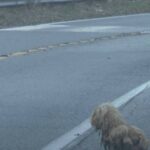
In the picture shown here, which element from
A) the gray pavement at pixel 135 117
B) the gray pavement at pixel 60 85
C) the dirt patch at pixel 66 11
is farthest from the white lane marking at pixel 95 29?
the gray pavement at pixel 135 117

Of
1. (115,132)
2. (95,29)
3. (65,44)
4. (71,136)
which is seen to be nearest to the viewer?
(115,132)

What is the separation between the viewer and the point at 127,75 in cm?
1455

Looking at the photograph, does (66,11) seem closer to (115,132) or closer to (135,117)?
(135,117)

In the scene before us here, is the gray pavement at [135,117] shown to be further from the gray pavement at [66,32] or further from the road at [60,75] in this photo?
the gray pavement at [66,32]

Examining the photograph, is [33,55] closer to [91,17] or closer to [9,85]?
[9,85]

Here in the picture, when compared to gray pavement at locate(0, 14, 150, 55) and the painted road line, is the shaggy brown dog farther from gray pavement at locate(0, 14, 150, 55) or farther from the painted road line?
the painted road line

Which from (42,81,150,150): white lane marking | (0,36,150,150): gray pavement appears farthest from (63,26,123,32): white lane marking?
(42,81,150,150): white lane marking

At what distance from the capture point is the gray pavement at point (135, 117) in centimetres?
860

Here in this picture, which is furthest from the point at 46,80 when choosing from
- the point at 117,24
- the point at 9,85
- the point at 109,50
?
the point at 117,24

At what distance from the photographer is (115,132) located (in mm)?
7012

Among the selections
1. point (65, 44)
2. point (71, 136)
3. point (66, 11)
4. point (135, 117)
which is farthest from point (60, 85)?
point (66, 11)

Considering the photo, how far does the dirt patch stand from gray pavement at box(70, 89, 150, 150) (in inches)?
559

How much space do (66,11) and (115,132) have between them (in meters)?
23.3

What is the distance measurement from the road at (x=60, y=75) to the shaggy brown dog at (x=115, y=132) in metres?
1.46
